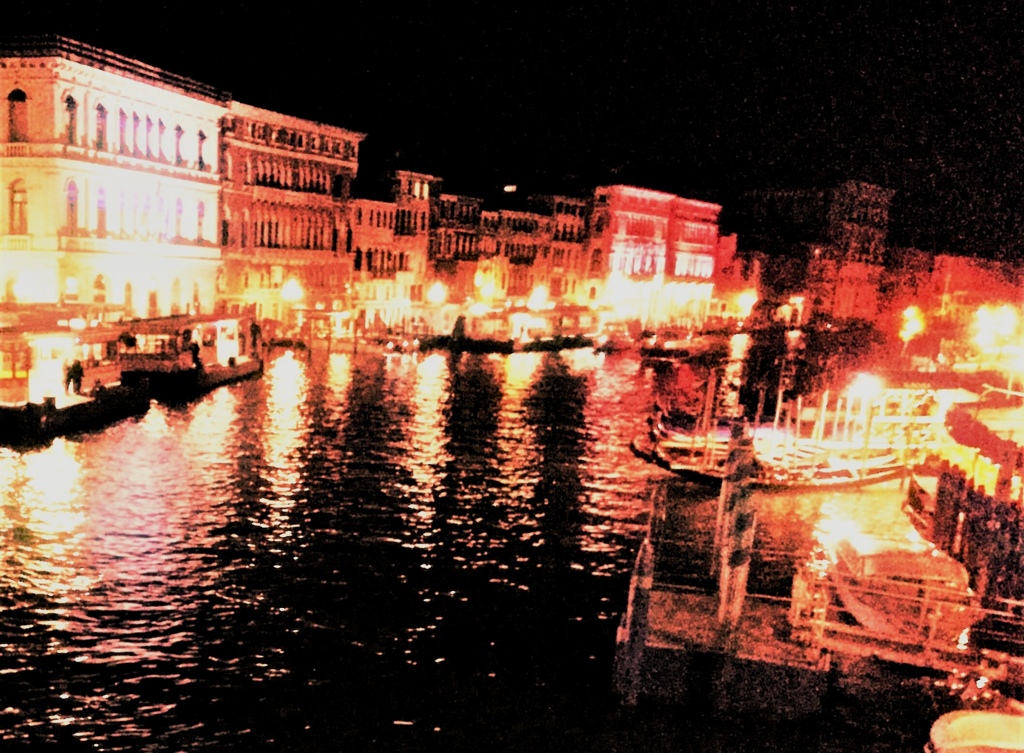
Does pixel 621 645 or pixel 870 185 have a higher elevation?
pixel 870 185

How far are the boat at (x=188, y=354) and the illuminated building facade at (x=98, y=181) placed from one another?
217 centimetres

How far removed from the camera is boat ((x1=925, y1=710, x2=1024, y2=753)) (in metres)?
9.49

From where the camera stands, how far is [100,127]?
138 feet

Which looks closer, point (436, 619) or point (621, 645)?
point (621, 645)

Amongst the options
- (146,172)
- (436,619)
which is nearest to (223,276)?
(146,172)

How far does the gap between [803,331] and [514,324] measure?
139ft

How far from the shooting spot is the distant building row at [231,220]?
130 ft

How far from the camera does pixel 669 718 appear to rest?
475 inches

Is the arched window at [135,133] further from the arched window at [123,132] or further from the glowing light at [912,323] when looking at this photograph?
the glowing light at [912,323]

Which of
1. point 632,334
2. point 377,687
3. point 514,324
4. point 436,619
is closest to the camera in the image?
point 377,687

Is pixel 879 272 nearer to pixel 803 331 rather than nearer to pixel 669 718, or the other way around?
pixel 803 331

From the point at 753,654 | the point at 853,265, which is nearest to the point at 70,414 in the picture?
the point at 753,654

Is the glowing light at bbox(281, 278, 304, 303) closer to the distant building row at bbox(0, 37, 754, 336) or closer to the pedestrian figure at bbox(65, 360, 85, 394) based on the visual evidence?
the distant building row at bbox(0, 37, 754, 336)

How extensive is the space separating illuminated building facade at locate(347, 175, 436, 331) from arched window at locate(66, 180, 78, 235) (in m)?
22.7
